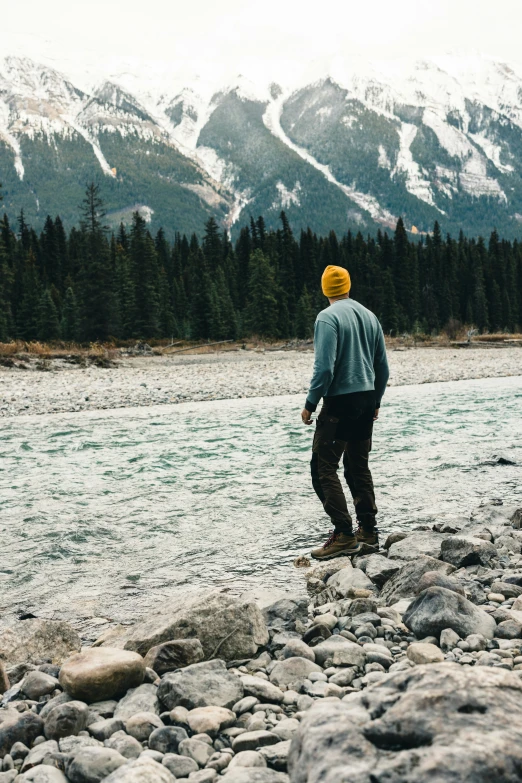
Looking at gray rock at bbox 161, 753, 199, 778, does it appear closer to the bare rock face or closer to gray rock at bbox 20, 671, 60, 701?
the bare rock face

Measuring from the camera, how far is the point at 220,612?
4.59m

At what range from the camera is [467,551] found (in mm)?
6145

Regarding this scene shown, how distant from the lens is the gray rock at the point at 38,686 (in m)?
3.92

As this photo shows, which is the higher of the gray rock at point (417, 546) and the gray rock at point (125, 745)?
the gray rock at point (125, 745)

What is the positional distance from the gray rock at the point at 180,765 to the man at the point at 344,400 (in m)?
3.57

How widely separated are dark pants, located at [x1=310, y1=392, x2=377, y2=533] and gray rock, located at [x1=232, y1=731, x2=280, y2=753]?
3.57m

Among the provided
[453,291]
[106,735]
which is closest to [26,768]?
[106,735]

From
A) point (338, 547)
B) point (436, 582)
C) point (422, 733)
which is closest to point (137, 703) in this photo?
point (422, 733)

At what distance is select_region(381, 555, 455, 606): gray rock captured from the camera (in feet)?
17.3

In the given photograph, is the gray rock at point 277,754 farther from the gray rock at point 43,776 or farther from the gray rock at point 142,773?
the gray rock at point 43,776

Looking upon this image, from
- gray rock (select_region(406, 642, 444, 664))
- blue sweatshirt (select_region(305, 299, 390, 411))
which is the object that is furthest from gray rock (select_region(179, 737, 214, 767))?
blue sweatshirt (select_region(305, 299, 390, 411))

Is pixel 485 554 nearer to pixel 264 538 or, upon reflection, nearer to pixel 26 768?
pixel 264 538

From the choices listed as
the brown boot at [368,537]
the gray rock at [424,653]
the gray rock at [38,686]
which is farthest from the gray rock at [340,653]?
the brown boot at [368,537]

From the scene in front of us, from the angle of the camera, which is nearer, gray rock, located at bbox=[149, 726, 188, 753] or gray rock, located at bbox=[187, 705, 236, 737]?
gray rock, located at bbox=[149, 726, 188, 753]
